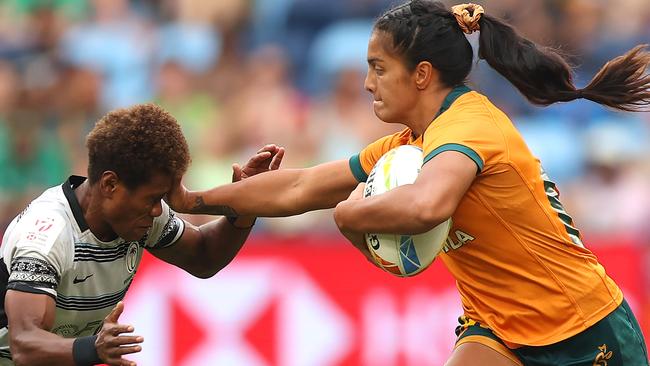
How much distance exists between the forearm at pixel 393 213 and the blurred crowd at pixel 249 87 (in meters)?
5.17

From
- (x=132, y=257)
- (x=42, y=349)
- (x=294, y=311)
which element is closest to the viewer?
(x=42, y=349)

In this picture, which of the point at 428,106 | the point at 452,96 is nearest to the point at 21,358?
the point at 428,106

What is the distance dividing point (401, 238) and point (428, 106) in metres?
0.59

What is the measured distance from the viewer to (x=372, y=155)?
17.2 feet

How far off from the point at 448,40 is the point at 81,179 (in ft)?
5.60

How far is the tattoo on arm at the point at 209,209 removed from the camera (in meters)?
5.34

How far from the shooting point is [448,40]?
15.8 ft

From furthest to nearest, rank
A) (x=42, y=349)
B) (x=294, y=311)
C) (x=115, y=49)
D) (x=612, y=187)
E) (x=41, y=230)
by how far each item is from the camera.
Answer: (x=115, y=49), (x=612, y=187), (x=294, y=311), (x=41, y=230), (x=42, y=349)

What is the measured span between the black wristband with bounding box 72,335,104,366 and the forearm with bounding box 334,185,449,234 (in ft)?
3.51

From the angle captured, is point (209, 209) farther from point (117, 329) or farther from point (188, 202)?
point (117, 329)

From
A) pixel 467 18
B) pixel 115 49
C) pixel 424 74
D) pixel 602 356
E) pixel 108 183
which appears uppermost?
pixel 467 18

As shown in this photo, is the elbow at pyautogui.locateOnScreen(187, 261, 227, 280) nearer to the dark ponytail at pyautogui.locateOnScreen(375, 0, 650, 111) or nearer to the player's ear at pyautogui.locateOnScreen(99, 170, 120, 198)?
the player's ear at pyautogui.locateOnScreen(99, 170, 120, 198)

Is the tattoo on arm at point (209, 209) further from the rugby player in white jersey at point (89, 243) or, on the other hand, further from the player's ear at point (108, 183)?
the player's ear at point (108, 183)

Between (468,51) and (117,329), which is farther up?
(468,51)
